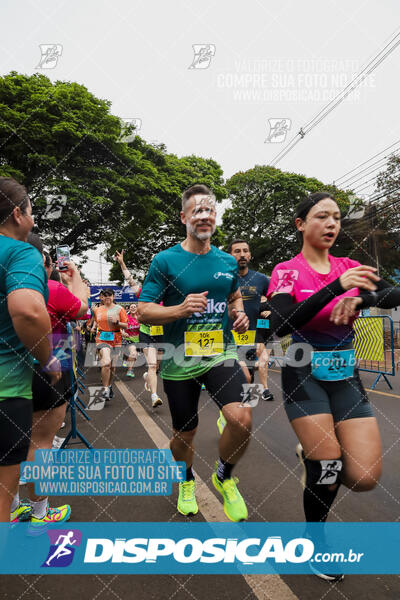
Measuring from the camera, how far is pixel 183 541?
97.0 inches

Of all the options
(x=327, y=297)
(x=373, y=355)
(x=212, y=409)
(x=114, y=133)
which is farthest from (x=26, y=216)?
(x=114, y=133)

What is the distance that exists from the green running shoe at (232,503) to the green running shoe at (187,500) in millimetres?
204

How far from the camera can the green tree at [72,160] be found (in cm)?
1546

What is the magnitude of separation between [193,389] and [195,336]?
0.36m

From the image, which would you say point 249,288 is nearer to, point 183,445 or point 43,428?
point 183,445

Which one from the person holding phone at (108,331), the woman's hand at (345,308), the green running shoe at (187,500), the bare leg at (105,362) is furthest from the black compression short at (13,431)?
the person holding phone at (108,331)

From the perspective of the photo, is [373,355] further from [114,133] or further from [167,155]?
[167,155]

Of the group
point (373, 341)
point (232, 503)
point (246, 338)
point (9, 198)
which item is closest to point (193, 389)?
point (232, 503)

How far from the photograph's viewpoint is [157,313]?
8.85ft

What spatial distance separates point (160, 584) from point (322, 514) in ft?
2.98

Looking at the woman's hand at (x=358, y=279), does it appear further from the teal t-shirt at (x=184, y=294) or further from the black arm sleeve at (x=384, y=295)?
the teal t-shirt at (x=184, y=294)

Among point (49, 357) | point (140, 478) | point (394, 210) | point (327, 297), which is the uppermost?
point (394, 210)

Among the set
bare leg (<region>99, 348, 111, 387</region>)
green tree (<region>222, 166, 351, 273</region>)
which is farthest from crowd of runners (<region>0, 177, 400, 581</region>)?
green tree (<region>222, 166, 351, 273</region>)

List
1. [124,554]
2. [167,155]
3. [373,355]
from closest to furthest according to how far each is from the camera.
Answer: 1. [124,554]
2. [373,355]
3. [167,155]
